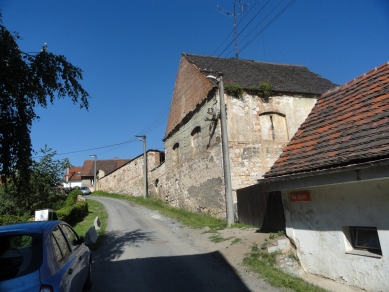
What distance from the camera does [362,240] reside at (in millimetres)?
5688

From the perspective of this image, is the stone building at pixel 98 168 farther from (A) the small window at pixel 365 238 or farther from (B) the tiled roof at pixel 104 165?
Answer: (A) the small window at pixel 365 238

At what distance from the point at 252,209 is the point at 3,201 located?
1395cm

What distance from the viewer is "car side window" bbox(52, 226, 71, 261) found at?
13.1 feet

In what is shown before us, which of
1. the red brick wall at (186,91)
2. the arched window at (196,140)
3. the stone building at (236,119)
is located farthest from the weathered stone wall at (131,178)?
the arched window at (196,140)

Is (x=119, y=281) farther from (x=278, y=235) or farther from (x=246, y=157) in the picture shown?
(x=246, y=157)

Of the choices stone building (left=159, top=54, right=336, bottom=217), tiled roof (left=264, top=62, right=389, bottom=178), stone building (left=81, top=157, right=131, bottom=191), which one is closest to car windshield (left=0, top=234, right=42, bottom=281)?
tiled roof (left=264, top=62, right=389, bottom=178)

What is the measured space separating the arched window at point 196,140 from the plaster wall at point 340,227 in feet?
36.6

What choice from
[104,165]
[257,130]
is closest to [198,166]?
[257,130]

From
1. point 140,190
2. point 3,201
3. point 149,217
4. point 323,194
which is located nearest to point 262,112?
point 149,217

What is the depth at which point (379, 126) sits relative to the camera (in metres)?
5.51

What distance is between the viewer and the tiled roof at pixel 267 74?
56.2 feet

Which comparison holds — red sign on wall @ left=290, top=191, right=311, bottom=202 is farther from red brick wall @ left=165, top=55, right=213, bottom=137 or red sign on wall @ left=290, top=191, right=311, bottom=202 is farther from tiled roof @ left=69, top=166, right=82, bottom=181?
tiled roof @ left=69, top=166, right=82, bottom=181

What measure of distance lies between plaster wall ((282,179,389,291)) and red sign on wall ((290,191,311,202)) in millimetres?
80

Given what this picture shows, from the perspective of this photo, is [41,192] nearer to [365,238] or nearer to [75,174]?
[365,238]
